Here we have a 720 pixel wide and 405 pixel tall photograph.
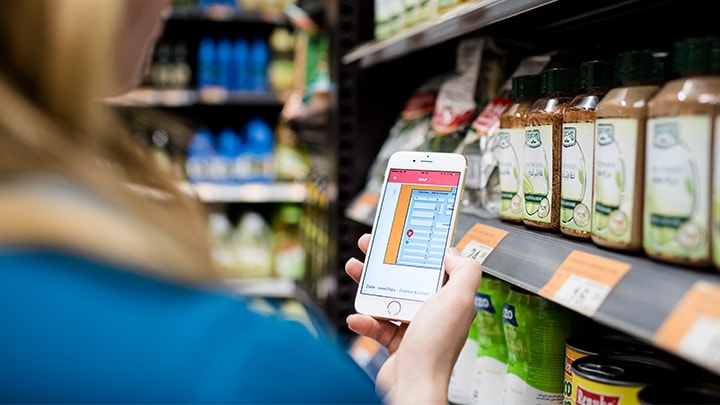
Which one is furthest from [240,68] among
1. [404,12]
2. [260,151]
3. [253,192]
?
[404,12]

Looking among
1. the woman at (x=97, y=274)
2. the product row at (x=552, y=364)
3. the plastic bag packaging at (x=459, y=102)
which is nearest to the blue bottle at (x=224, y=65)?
the plastic bag packaging at (x=459, y=102)

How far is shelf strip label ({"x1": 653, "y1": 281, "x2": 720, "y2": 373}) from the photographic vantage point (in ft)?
2.13

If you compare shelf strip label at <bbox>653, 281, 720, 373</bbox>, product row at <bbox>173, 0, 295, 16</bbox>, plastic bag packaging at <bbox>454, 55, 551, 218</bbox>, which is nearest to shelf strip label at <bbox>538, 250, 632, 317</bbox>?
shelf strip label at <bbox>653, 281, 720, 373</bbox>

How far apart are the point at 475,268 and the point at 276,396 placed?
1.58 feet

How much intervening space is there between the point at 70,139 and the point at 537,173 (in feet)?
2.54

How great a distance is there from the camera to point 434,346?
0.91 metres

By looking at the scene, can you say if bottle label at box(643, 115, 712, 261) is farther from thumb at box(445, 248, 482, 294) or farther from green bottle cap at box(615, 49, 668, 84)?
thumb at box(445, 248, 482, 294)

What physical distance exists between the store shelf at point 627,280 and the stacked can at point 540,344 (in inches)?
5.5

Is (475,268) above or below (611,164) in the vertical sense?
below

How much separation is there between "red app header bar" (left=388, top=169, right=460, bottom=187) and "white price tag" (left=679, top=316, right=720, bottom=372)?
59 cm

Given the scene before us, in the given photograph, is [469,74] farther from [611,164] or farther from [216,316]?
[216,316]

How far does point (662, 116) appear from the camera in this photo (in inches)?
32.2

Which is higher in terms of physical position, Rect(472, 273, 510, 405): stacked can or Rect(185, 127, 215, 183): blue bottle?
Rect(185, 127, 215, 183): blue bottle

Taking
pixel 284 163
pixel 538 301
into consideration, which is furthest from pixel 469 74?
pixel 284 163
